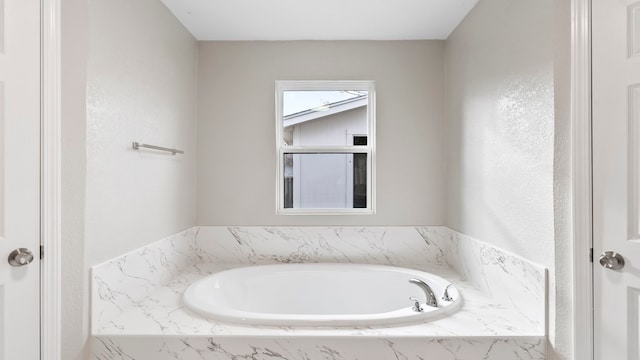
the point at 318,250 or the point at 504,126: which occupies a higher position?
the point at 504,126

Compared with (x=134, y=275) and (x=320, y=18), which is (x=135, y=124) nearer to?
(x=134, y=275)

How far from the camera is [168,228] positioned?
2.39 m

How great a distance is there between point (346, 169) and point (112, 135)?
1671 mm

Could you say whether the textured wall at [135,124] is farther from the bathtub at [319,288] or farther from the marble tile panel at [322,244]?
the bathtub at [319,288]

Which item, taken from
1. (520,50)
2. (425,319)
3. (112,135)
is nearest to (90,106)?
(112,135)

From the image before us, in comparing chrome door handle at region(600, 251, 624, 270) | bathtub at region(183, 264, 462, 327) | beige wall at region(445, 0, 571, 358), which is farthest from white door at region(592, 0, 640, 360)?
bathtub at region(183, 264, 462, 327)

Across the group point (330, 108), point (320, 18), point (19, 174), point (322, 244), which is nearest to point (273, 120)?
point (330, 108)

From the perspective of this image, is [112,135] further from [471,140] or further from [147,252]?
[471,140]

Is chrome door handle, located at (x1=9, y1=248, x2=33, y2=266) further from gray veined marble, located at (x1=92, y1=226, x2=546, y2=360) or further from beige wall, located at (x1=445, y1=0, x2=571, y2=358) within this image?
beige wall, located at (x1=445, y1=0, x2=571, y2=358)

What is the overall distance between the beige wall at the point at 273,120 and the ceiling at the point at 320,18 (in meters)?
0.12

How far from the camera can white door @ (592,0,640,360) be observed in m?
1.28

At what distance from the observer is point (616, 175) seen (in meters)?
1.33

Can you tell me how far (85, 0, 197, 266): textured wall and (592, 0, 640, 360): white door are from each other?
2.03m

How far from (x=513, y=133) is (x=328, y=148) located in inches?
54.4
